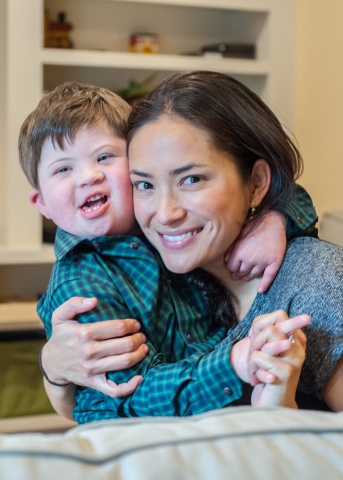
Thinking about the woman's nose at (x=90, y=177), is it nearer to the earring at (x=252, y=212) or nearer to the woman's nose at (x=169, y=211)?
the woman's nose at (x=169, y=211)

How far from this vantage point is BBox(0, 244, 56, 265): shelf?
2.96 m

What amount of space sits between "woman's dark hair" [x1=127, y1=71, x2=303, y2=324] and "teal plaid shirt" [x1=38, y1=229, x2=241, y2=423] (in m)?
0.22

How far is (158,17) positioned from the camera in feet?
11.3

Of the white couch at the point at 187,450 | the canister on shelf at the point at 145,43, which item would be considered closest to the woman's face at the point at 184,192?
the white couch at the point at 187,450

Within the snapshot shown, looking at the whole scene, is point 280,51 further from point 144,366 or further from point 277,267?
point 144,366

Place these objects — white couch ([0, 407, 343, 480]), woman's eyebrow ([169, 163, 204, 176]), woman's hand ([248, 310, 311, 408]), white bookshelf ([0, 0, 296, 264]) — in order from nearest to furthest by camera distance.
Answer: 1. white couch ([0, 407, 343, 480])
2. woman's hand ([248, 310, 311, 408])
3. woman's eyebrow ([169, 163, 204, 176])
4. white bookshelf ([0, 0, 296, 264])

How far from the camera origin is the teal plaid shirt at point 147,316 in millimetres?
1019

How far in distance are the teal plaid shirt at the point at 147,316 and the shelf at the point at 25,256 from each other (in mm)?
1735

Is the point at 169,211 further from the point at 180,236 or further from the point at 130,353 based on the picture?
the point at 130,353

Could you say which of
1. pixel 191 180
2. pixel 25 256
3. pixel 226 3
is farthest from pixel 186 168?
pixel 226 3

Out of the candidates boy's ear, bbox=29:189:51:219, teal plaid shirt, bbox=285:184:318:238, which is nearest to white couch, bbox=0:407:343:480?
teal plaid shirt, bbox=285:184:318:238

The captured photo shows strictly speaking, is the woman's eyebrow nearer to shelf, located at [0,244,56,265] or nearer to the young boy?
the young boy

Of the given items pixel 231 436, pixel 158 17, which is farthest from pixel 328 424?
pixel 158 17

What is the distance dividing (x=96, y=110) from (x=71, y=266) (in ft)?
1.06
